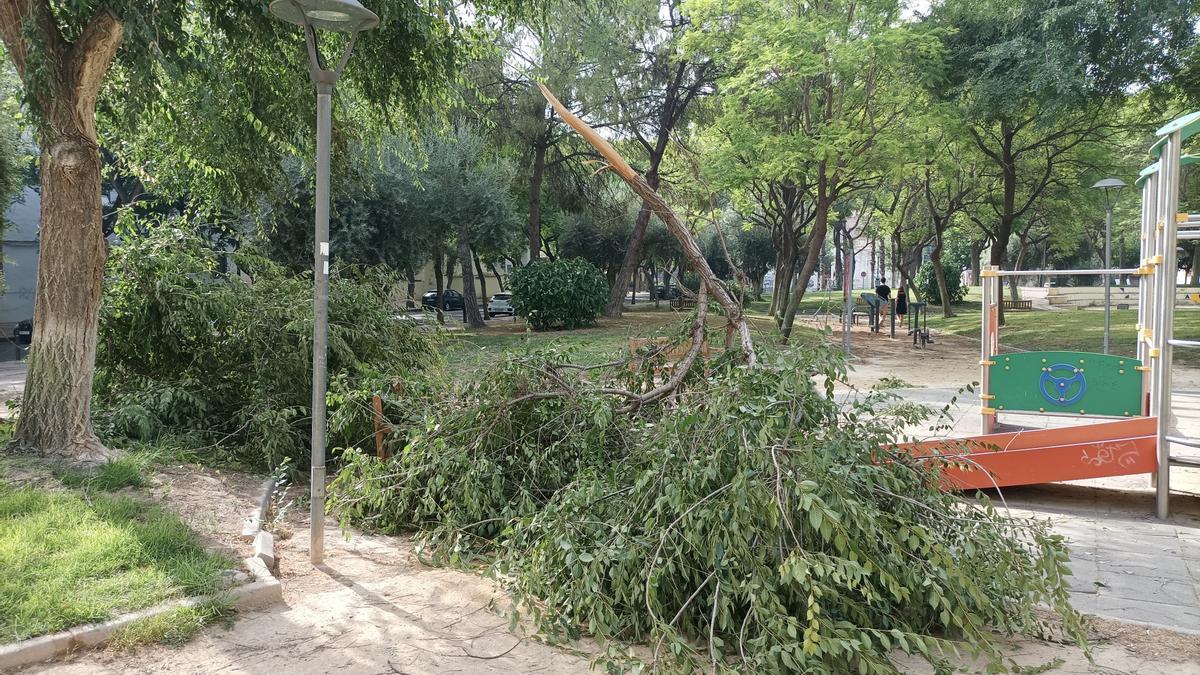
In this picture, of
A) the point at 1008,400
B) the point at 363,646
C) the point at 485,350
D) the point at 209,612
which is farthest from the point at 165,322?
the point at 1008,400

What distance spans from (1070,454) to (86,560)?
6.61 metres

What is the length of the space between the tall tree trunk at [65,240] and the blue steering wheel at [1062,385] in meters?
7.82

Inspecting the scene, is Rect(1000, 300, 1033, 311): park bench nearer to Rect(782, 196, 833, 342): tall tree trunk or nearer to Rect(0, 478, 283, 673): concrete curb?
Rect(782, 196, 833, 342): tall tree trunk

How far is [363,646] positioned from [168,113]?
642cm

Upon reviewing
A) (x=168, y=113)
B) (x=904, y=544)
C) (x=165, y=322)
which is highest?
(x=168, y=113)

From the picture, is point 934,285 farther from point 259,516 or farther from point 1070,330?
point 259,516

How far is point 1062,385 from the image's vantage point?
275 inches

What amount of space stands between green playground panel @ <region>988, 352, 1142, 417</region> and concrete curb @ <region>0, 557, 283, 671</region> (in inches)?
242

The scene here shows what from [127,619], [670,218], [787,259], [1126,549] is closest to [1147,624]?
[1126,549]

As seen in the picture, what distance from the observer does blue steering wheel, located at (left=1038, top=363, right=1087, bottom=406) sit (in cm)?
694

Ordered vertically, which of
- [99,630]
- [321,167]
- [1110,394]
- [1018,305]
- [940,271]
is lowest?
[99,630]

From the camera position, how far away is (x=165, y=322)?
305 inches

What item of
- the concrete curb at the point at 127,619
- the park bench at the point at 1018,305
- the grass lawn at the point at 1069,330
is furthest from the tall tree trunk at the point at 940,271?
the concrete curb at the point at 127,619

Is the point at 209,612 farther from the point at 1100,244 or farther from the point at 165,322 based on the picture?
the point at 1100,244
